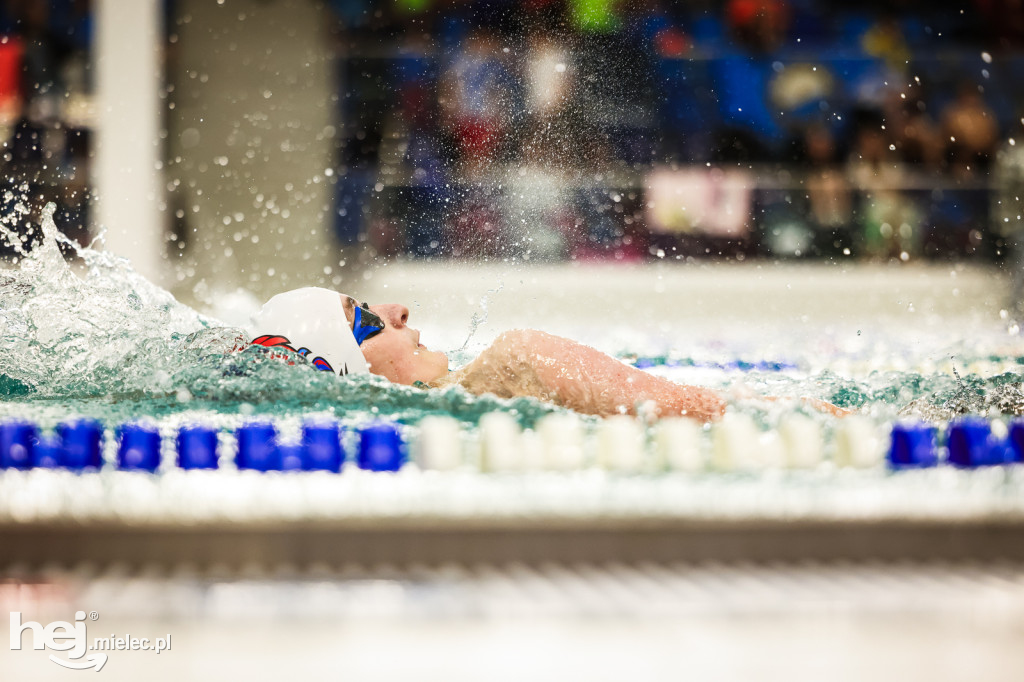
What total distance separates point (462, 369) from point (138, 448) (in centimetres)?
37

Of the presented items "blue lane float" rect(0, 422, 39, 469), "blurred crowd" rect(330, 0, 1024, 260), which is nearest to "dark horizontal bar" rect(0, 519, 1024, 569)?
"blue lane float" rect(0, 422, 39, 469)

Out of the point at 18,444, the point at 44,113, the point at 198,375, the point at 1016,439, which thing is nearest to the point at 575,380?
the point at 198,375

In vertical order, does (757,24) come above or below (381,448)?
above

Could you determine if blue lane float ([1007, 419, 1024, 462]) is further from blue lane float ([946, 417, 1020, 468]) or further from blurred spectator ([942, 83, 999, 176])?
blurred spectator ([942, 83, 999, 176])

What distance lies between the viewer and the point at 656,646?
87cm

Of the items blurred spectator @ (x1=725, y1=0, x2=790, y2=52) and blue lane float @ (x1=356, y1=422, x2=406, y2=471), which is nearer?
blue lane float @ (x1=356, y1=422, x2=406, y2=471)

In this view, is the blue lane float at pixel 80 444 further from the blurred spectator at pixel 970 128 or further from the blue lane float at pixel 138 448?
the blurred spectator at pixel 970 128

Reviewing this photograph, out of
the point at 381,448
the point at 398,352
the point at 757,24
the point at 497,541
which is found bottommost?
the point at 497,541

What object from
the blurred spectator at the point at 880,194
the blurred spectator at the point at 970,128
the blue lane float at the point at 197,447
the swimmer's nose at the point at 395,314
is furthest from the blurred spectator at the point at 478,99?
the blurred spectator at the point at 970,128

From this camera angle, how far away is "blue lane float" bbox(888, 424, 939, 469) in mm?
966

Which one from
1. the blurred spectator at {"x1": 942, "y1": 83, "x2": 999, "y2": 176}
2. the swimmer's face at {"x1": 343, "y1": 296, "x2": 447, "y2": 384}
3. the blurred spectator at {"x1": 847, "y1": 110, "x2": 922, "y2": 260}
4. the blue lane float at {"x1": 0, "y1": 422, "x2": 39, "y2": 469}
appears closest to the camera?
the swimmer's face at {"x1": 343, "y1": 296, "x2": 447, "y2": 384}

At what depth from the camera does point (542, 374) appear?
88cm

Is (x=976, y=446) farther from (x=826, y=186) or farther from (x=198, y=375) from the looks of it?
(x=826, y=186)

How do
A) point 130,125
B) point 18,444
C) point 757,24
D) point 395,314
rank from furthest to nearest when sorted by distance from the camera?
1. point 130,125
2. point 757,24
3. point 18,444
4. point 395,314
